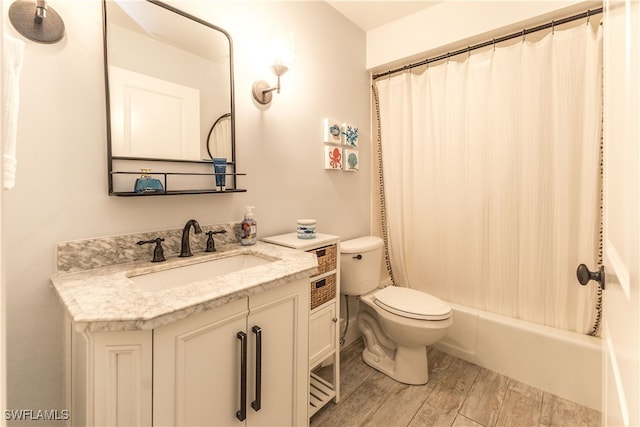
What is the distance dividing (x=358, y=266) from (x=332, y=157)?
0.74 metres

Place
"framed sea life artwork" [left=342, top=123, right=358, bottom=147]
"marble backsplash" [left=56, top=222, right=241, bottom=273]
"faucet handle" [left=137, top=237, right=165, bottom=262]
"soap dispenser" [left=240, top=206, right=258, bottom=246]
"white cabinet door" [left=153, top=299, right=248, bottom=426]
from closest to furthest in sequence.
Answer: "white cabinet door" [left=153, top=299, right=248, bottom=426], "marble backsplash" [left=56, top=222, right=241, bottom=273], "faucet handle" [left=137, top=237, right=165, bottom=262], "soap dispenser" [left=240, top=206, right=258, bottom=246], "framed sea life artwork" [left=342, top=123, right=358, bottom=147]

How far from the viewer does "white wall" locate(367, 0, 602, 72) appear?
1717mm

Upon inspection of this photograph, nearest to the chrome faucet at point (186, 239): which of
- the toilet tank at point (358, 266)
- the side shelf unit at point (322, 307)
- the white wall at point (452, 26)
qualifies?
the side shelf unit at point (322, 307)

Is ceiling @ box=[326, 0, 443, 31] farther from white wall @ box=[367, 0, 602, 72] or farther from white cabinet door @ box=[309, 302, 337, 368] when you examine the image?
white cabinet door @ box=[309, 302, 337, 368]

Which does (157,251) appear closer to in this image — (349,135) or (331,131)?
(331,131)

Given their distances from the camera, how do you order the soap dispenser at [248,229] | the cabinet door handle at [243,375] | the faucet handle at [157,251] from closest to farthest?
1. the cabinet door handle at [243,375]
2. the faucet handle at [157,251]
3. the soap dispenser at [248,229]

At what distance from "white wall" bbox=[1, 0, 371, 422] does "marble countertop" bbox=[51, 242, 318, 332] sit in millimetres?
142

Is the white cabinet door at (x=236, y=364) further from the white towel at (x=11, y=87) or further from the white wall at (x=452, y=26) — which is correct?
the white wall at (x=452, y=26)

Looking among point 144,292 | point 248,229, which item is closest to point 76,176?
point 144,292

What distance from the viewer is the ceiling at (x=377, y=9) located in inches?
81.0

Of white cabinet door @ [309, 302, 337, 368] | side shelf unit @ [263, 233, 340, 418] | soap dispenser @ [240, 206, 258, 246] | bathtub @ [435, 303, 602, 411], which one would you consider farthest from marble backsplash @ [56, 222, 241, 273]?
bathtub @ [435, 303, 602, 411]

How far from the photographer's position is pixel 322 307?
1577mm

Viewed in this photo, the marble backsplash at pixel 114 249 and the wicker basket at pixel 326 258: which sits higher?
the marble backsplash at pixel 114 249

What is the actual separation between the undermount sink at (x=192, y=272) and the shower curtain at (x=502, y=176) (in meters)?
1.36
